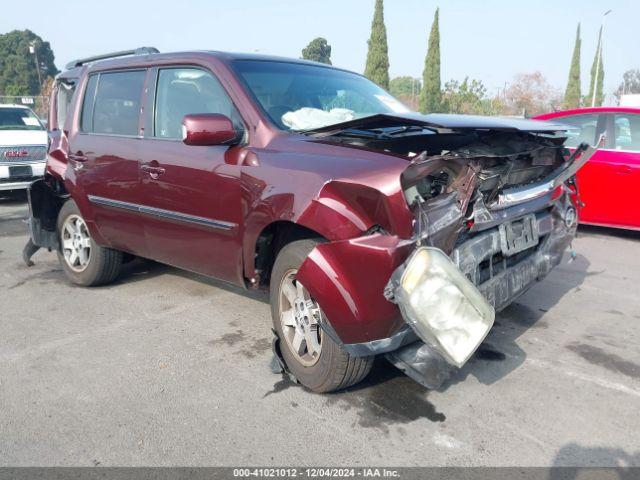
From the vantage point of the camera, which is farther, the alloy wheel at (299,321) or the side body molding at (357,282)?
the alloy wheel at (299,321)

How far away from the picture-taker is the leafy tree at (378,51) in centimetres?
3344

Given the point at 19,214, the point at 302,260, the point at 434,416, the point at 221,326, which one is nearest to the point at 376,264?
the point at 302,260

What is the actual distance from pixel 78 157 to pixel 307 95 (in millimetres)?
2176

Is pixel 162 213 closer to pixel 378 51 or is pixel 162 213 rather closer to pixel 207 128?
pixel 207 128

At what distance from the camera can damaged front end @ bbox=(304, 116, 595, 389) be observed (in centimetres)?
254

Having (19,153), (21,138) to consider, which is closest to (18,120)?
(21,138)

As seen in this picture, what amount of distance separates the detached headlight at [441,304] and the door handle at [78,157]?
3280 millimetres

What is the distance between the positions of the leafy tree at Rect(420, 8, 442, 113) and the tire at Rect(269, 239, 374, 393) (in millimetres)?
32772

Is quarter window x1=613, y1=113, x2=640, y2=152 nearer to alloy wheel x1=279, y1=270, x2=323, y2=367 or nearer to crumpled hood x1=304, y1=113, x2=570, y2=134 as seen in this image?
crumpled hood x1=304, y1=113, x2=570, y2=134

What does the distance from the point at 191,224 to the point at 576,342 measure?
9.13 ft

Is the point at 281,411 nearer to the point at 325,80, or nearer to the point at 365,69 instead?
the point at 325,80

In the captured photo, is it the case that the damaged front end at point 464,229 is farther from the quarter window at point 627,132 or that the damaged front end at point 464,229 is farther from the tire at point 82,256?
the quarter window at point 627,132

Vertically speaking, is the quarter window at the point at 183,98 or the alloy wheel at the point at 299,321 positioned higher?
the quarter window at the point at 183,98

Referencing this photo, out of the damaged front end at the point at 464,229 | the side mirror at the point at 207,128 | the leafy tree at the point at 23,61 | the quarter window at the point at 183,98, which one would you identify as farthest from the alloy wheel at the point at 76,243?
the leafy tree at the point at 23,61
